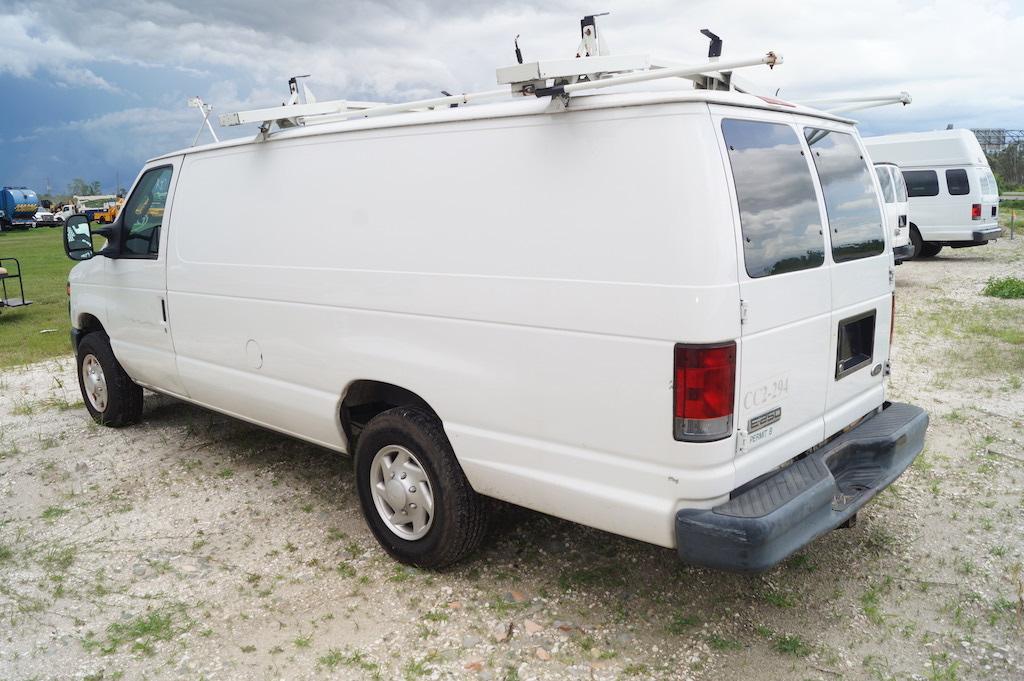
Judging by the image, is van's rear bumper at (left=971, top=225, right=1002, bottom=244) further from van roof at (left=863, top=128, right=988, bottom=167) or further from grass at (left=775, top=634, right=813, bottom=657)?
grass at (left=775, top=634, right=813, bottom=657)

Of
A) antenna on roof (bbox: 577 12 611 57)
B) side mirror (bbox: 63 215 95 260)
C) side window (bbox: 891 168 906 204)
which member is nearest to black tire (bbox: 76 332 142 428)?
side mirror (bbox: 63 215 95 260)

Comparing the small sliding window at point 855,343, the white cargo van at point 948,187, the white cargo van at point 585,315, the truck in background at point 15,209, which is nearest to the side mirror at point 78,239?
the white cargo van at point 585,315

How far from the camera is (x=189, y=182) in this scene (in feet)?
17.3

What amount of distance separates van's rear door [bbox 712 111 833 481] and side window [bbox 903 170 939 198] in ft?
52.0

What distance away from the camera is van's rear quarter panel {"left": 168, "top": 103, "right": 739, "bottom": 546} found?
3.03 metres

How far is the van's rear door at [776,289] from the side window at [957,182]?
15716 mm

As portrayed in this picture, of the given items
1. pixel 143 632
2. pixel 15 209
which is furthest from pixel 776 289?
pixel 15 209

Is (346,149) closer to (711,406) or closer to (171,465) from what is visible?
(711,406)

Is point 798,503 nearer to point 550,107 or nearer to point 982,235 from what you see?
point 550,107

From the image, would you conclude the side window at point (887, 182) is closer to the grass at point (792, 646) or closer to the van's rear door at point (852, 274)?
the van's rear door at point (852, 274)

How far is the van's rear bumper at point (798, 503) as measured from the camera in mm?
2986

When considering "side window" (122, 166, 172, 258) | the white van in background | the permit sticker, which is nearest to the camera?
the permit sticker

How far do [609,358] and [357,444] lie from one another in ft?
5.50

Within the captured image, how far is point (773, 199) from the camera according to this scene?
330cm
